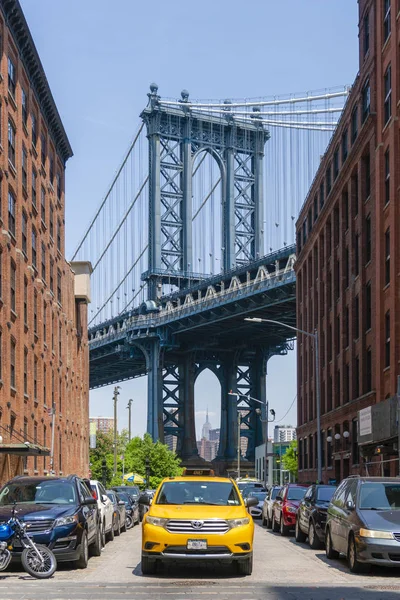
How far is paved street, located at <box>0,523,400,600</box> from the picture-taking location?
15.1m

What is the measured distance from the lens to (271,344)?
399 feet

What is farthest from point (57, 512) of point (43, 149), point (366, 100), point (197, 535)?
point (43, 149)

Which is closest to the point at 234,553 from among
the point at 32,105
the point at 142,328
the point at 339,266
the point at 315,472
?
the point at 32,105

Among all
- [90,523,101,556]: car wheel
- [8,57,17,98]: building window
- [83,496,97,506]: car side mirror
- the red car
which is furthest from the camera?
[8,57,17,98]: building window

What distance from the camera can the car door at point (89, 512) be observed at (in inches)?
793

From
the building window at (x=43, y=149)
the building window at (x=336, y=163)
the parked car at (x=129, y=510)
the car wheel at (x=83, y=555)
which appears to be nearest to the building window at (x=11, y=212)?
the building window at (x=43, y=149)

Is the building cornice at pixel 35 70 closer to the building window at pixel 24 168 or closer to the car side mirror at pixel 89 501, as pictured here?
the building window at pixel 24 168

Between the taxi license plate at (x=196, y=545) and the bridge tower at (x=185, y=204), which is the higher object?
the bridge tower at (x=185, y=204)

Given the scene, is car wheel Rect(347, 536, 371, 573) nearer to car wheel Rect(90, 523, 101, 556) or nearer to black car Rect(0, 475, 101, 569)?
black car Rect(0, 475, 101, 569)

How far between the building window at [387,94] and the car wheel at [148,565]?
31.6 metres

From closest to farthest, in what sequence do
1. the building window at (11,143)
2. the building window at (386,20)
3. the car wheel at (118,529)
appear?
the car wheel at (118,529) → the building window at (11,143) → the building window at (386,20)

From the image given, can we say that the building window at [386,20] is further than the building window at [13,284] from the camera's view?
Yes

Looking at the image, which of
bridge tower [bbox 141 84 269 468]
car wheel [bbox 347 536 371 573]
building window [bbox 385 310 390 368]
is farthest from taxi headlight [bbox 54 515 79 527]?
bridge tower [bbox 141 84 269 468]

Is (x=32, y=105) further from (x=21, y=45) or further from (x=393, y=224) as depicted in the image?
(x=393, y=224)
